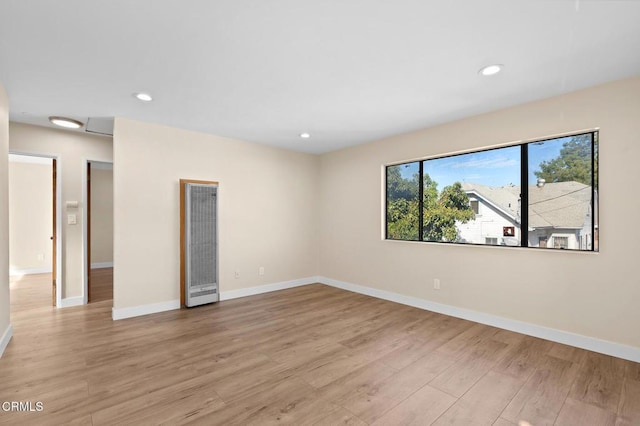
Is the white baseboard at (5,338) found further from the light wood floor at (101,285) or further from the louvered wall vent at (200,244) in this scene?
the louvered wall vent at (200,244)

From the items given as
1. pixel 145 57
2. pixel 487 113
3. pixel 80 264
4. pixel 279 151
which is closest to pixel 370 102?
pixel 487 113

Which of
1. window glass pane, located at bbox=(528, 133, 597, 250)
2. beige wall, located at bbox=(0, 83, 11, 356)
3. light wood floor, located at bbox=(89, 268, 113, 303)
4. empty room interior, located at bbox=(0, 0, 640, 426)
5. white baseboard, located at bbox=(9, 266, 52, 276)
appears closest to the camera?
empty room interior, located at bbox=(0, 0, 640, 426)

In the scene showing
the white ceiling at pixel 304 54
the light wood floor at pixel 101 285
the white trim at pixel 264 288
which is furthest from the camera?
the light wood floor at pixel 101 285

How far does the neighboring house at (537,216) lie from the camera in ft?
9.47

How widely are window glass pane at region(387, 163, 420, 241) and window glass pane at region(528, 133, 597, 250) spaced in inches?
55.3

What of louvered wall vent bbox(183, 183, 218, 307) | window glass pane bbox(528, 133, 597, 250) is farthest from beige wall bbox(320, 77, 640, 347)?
louvered wall vent bbox(183, 183, 218, 307)

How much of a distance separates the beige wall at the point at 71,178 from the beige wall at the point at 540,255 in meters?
4.21

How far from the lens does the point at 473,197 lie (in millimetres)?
3717

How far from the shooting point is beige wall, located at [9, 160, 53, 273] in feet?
21.1

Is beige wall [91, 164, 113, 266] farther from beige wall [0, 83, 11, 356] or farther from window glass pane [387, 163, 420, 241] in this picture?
window glass pane [387, 163, 420, 241]

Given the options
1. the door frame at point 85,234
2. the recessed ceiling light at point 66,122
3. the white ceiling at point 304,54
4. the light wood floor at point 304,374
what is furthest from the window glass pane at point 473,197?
the door frame at point 85,234

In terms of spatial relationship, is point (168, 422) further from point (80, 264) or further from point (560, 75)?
point (560, 75)

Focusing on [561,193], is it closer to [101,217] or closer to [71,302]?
[71,302]

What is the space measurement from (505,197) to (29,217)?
914cm
